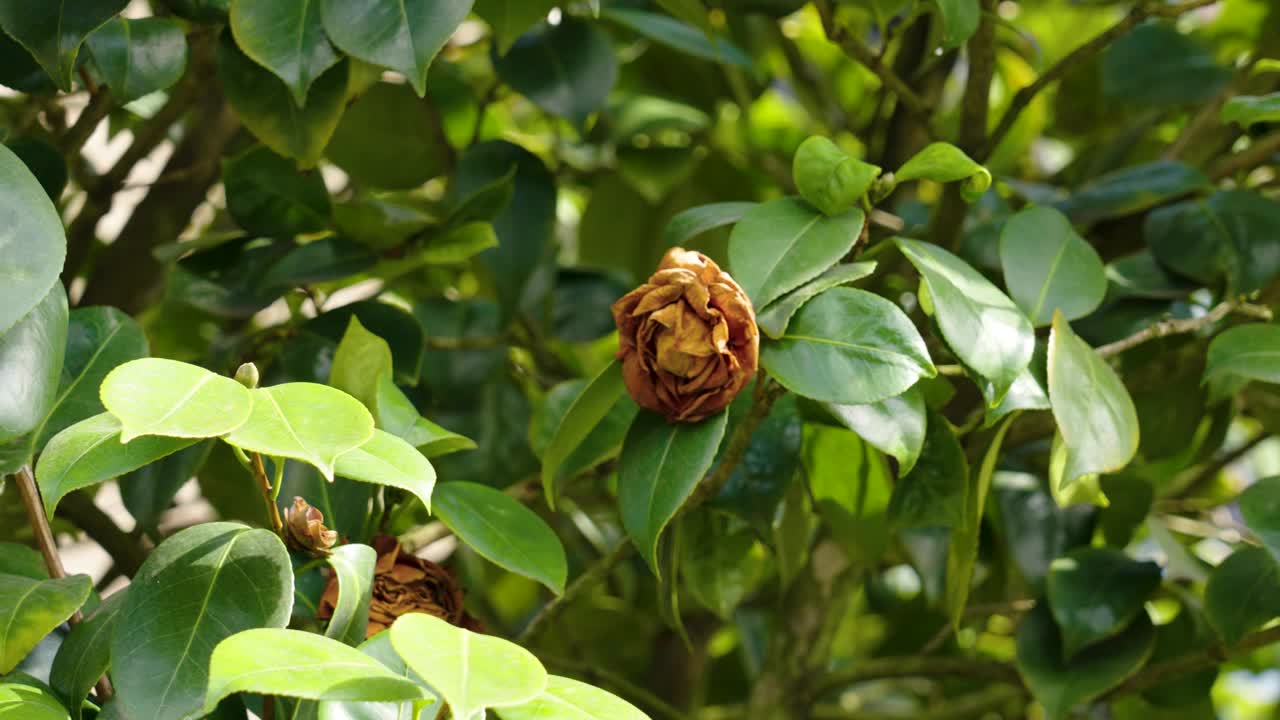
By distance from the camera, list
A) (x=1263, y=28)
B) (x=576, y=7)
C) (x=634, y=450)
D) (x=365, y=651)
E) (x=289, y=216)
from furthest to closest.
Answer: (x=1263, y=28)
(x=576, y=7)
(x=289, y=216)
(x=634, y=450)
(x=365, y=651)

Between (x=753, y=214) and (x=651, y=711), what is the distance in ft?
1.70

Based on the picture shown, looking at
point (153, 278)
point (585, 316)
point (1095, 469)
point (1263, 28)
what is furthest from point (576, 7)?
point (1263, 28)

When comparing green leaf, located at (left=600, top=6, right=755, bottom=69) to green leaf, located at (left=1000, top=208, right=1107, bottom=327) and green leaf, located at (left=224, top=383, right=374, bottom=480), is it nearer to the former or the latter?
green leaf, located at (left=1000, top=208, right=1107, bottom=327)

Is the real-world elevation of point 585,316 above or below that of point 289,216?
below

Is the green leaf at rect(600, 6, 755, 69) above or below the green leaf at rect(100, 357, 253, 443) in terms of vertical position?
below

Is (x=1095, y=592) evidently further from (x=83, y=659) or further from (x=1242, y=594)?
(x=83, y=659)

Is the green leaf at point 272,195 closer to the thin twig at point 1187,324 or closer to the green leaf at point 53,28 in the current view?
the green leaf at point 53,28

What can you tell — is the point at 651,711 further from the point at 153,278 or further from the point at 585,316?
the point at 153,278

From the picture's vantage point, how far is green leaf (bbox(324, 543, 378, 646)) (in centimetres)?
48

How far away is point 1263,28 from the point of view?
1195 millimetres

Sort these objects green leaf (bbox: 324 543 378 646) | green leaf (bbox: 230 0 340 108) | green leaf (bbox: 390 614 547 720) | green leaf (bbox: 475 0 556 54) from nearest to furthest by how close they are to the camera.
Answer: green leaf (bbox: 390 614 547 720) → green leaf (bbox: 324 543 378 646) → green leaf (bbox: 230 0 340 108) → green leaf (bbox: 475 0 556 54)

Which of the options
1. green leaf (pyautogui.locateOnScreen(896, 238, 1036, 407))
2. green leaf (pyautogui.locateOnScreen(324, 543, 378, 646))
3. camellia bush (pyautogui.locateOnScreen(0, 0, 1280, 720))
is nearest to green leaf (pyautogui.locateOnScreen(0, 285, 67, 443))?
camellia bush (pyautogui.locateOnScreen(0, 0, 1280, 720))

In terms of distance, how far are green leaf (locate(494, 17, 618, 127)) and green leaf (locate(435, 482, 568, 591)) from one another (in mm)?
308

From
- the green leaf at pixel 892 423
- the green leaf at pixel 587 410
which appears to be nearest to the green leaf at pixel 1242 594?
the green leaf at pixel 892 423
